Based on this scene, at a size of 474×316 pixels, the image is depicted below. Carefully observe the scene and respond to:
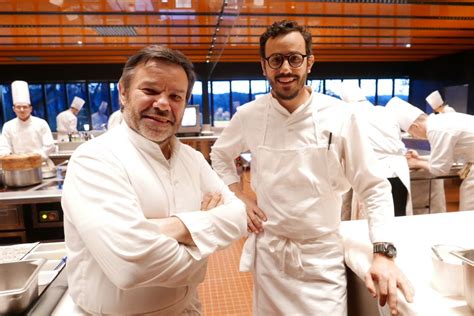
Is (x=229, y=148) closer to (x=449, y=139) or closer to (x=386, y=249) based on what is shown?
(x=386, y=249)

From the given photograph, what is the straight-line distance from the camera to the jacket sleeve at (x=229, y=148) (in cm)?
182

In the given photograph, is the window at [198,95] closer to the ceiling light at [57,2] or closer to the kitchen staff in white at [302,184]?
the ceiling light at [57,2]

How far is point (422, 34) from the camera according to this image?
25.3 ft

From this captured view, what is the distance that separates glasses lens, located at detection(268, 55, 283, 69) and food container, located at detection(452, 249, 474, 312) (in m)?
0.92

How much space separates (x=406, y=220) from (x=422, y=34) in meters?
7.51

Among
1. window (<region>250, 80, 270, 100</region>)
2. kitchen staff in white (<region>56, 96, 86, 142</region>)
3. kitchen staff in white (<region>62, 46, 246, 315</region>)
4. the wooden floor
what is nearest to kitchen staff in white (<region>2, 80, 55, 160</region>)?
the wooden floor

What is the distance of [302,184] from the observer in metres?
1.51

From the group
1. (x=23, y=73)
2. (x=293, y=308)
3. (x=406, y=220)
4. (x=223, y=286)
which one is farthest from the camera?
(x=23, y=73)

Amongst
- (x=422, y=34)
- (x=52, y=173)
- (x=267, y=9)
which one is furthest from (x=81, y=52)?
(x=422, y=34)

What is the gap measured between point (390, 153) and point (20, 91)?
4.69m

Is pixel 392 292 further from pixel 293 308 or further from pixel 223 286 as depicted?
pixel 223 286

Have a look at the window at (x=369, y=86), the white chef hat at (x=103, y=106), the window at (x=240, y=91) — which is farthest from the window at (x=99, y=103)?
the window at (x=369, y=86)

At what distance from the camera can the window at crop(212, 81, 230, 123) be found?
39.8 ft

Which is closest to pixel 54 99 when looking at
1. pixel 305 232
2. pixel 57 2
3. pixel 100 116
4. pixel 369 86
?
pixel 100 116
